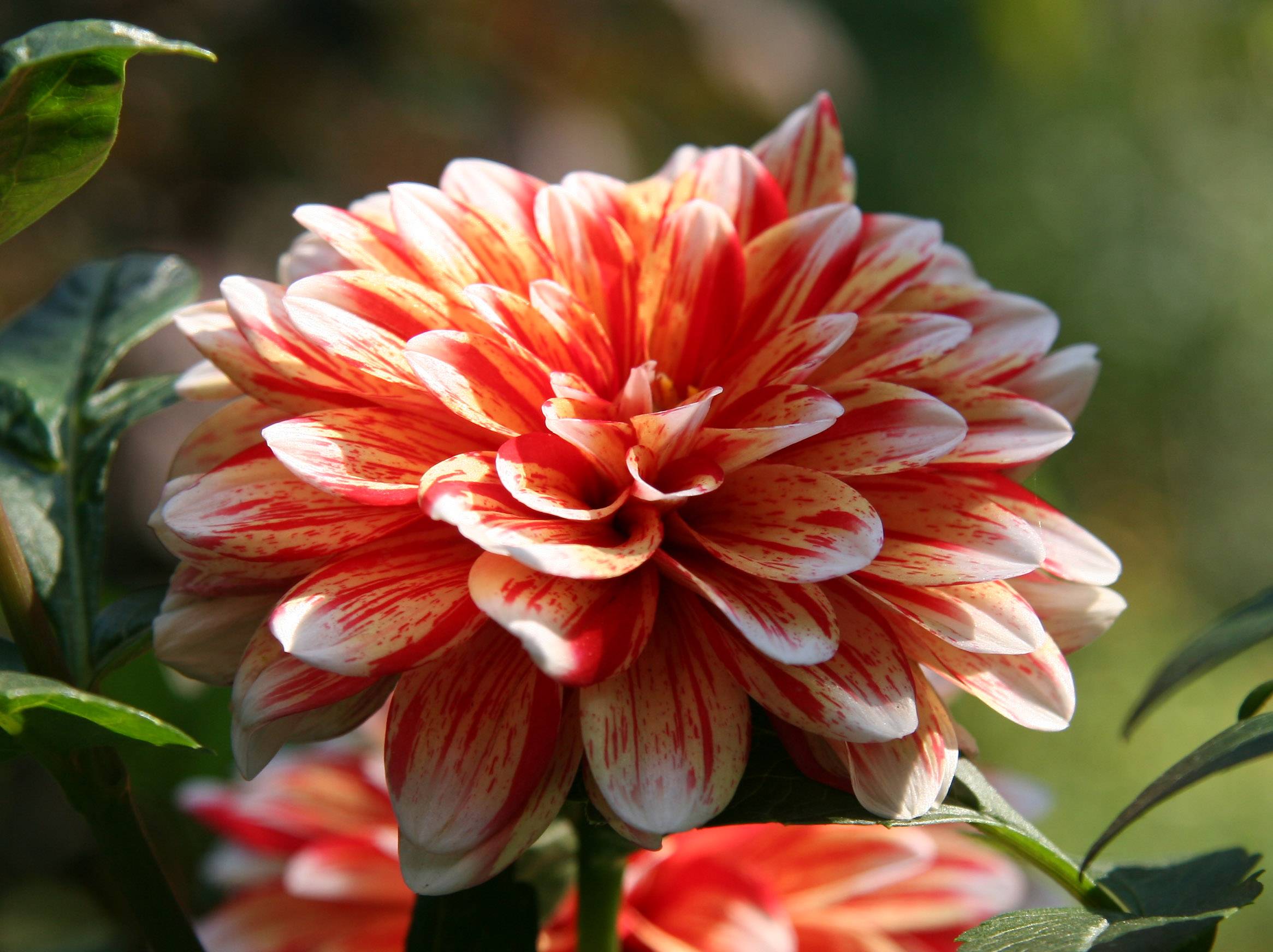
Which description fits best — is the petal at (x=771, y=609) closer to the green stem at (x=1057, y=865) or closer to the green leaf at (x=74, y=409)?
the green stem at (x=1057, y=865)

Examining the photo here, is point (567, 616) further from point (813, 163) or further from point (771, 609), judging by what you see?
point (813, 163)

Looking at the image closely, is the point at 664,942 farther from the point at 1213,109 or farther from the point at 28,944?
the point at 1213,109

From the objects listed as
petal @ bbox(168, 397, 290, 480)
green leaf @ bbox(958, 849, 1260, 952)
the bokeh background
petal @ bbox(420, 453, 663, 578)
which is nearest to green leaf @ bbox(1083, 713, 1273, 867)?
green leaf @ bbox(958, 849, 1260, 952)

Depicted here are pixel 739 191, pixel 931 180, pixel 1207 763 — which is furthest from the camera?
pixel 931 180

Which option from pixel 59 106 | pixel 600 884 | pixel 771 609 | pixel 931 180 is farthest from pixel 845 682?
pixel 931 180

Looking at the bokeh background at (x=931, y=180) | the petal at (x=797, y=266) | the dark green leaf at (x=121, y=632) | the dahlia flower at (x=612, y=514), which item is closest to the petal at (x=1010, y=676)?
the dahlia flower at (x=612, y=514)

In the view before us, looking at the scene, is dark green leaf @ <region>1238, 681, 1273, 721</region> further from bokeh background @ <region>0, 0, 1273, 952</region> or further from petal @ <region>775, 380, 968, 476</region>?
bokeh background @ <region>0, 0, 1273, 952</region>

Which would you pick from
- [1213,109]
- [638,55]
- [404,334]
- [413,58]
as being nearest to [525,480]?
[404,334]
